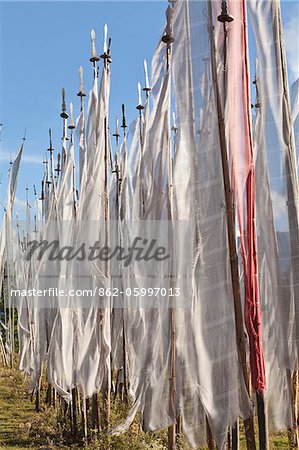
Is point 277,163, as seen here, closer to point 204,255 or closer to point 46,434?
point 204,255

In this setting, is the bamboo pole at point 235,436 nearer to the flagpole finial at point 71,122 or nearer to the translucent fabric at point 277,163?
the translucent fabric at point 277,163

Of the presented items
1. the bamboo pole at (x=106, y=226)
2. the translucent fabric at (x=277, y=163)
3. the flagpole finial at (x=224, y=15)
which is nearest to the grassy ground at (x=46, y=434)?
the bamboo pole at (x=106, y=226)

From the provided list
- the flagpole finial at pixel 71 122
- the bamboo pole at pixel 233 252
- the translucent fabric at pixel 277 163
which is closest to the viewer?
the bamboo pole at pixel 233 252

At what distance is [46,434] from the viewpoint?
6.81 meters

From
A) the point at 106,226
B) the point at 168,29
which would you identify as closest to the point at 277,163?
the point at 168,29

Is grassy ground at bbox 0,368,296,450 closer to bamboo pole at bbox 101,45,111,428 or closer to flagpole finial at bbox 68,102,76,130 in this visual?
bamboo pole at bbox 101,45,111,428

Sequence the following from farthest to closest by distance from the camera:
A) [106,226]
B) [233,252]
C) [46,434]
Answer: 1. [46,434]
2. [106,226]
3. [233,252]

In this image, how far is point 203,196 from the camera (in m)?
3.00

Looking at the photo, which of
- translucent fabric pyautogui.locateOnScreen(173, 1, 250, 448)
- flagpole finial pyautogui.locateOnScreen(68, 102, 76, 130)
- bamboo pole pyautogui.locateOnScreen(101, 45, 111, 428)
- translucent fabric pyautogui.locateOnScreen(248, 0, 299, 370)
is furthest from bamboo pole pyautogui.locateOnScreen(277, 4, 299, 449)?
flagpole finial pyautogui.locateOnScreen(68, 102, 76, 130)

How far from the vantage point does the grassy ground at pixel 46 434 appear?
5.42m

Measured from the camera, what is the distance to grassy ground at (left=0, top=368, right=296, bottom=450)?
5424 mm

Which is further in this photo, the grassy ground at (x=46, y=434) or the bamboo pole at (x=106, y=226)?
the bamboo pole at (x=106, y=226)

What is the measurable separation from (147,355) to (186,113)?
2199 mm

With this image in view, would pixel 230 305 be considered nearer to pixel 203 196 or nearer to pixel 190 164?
pixel 203 196
